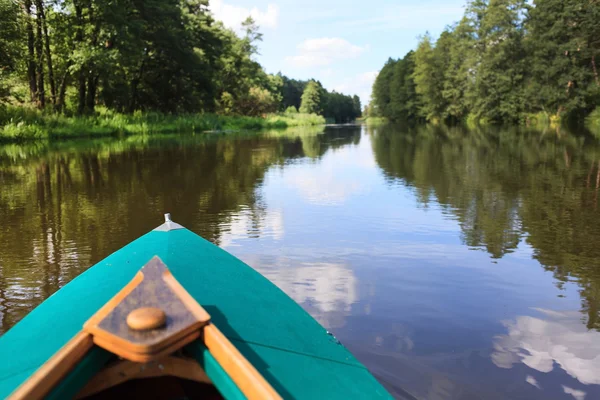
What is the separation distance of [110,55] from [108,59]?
246 millimetres

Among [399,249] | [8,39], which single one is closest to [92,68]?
[8,39]

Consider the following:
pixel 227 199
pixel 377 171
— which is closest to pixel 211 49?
pixel 377 171

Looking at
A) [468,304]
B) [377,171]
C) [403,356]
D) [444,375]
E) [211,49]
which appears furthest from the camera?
[211,49]

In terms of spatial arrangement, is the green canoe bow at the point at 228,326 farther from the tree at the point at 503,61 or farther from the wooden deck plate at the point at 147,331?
the tree at the point at 503,61

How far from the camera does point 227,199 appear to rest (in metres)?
8.31

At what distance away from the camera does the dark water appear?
10.1ft

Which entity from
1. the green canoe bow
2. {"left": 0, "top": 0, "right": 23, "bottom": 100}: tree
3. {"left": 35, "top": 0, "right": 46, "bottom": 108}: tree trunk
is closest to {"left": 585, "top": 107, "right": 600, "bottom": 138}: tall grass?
{"left": 35, "top": 0, "right": 46, "bottom": 108}: tree trunk

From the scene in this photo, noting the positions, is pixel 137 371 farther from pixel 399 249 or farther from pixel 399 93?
pixel 399 93

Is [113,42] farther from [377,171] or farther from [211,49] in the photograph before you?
[377,171]

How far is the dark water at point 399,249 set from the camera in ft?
10.1

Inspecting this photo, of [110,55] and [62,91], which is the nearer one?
[110,55]

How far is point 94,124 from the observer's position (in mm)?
24500

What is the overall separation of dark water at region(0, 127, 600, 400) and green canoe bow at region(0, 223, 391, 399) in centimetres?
89

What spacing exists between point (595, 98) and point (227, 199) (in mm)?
38032
